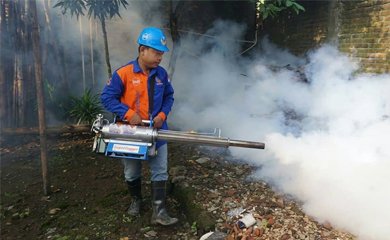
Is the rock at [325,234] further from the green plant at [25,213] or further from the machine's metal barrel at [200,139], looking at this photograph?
the green plant at [25,213]

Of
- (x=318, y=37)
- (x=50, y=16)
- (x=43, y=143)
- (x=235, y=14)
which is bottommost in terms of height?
(x=43, y=143)

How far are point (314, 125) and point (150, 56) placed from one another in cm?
270

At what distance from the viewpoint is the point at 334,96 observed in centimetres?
436

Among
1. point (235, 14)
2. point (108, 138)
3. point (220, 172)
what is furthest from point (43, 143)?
point (235, 14)

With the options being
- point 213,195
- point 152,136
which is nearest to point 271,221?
point 213,195

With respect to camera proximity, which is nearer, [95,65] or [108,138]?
[108,138]

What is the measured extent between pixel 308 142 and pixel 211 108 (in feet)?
10.5

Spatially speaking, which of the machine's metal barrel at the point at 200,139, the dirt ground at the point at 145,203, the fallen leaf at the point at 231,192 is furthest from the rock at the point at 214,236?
the machine's metal barrel at the point at 200,139

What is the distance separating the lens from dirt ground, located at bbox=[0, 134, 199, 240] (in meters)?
2.97

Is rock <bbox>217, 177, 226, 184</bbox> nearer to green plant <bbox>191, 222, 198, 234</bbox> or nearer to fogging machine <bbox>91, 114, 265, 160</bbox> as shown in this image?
green plant <bbox>191, 222, 198, 234</bbox>

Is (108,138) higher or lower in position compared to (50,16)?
lower

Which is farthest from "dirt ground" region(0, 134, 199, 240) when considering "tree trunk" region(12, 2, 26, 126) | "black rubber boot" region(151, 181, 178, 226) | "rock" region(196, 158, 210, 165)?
"tree trunk" region(12, 2, 26, 126)

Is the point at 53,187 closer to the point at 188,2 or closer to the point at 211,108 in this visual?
the point at 211,108

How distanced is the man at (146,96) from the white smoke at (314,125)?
58.4 inches
